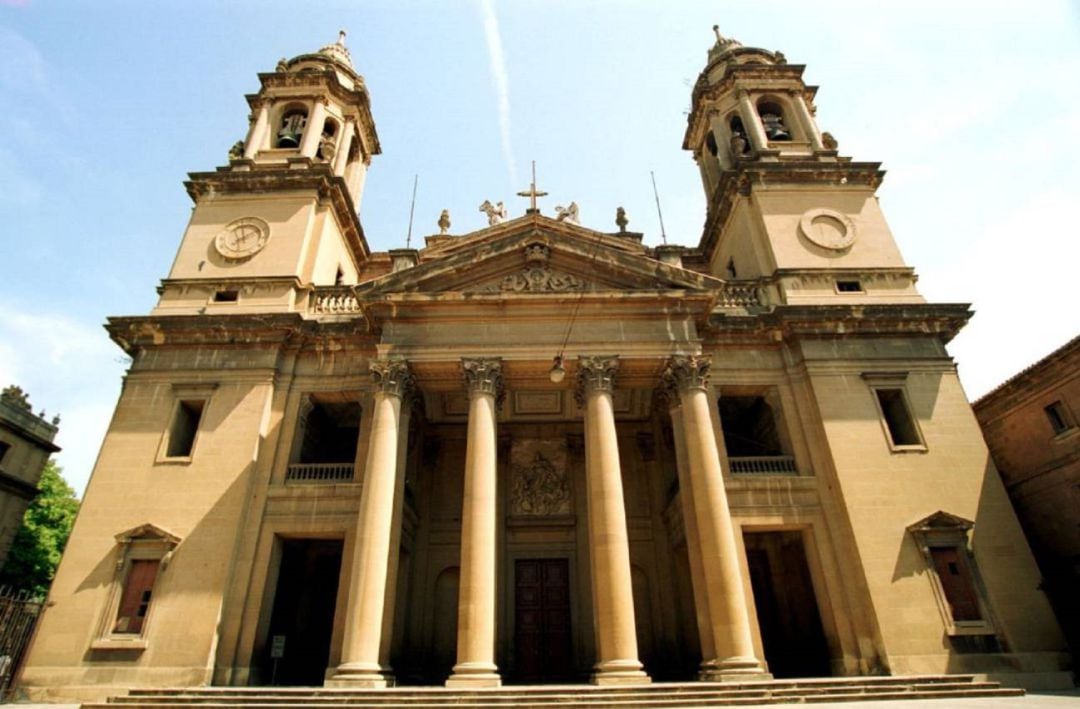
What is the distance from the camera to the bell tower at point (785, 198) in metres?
20.0

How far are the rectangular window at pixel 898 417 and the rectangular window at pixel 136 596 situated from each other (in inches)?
820

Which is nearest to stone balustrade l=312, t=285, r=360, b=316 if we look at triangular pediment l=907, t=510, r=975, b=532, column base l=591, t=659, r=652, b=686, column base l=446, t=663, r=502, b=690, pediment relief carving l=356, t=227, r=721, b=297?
pediment relief carving l=356, t=227, r=721, b=297

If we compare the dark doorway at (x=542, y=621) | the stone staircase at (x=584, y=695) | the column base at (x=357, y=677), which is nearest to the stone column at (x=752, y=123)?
the dark doorway at (x=542, y=621)

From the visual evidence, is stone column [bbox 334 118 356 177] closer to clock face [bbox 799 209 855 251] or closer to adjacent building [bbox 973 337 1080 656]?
clock face [bbox 799 209 855 251]

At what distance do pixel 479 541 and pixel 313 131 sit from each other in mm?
18366

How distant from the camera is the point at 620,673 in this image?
12758mm

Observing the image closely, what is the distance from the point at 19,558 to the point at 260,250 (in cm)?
2469

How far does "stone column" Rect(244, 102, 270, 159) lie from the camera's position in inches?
919

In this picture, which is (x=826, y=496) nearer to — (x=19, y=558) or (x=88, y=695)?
(x=88, y=695)

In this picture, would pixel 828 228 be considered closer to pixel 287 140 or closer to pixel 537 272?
pixel 537 272

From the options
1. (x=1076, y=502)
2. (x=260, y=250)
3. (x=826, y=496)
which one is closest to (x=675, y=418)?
(x=826, y=496)

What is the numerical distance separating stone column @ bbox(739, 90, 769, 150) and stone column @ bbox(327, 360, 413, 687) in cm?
1715

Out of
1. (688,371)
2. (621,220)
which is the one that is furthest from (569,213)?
(688,371)

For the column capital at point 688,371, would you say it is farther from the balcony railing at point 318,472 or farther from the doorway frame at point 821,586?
the balcony railing at point 318,472
